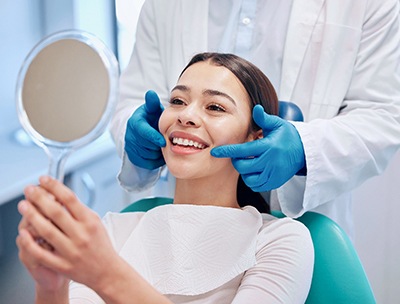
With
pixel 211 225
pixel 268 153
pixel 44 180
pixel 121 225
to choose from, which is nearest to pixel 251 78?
pixel 268 153

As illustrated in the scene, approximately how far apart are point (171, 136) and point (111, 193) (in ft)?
4.14

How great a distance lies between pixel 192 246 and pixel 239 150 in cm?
25

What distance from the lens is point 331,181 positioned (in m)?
1.58

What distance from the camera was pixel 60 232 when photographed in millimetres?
818

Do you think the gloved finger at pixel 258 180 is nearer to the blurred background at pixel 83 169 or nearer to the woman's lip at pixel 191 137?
the woman's lip at pixel 191 137

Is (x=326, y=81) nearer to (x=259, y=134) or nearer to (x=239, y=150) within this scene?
(x=259, y=134)

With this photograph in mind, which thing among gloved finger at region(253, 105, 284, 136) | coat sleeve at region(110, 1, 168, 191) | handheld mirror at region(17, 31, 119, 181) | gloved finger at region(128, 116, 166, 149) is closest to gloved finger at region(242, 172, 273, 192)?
gloved finger at region(253, 105, 284, 136)

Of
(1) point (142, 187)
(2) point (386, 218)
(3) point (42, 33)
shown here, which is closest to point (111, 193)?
(3) point (42, 33)

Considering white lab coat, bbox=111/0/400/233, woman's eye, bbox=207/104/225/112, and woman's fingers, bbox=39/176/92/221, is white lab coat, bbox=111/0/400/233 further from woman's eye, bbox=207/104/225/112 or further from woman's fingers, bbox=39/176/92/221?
woman's fingers, bbox=39/176/92/221

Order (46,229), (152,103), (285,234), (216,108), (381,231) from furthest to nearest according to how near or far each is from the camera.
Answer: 1. (381,231)
2. (152,103)
3. (216,108)
4. (285,234)
5. (46,229)

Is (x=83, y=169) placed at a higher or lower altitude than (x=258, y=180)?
lower

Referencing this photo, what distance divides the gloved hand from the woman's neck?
0.12 meters

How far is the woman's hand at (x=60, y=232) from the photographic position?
81 centimetres

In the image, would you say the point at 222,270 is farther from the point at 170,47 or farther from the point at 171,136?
the point at 170,47
